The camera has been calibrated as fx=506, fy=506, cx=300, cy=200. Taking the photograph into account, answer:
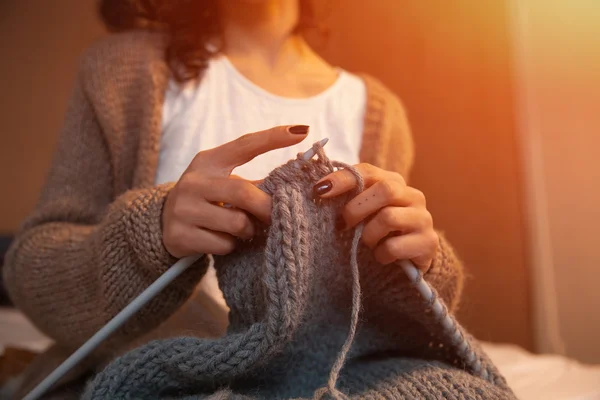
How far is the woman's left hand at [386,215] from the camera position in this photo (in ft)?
1.28

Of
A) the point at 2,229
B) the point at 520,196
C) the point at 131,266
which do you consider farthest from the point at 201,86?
the point at 2,229

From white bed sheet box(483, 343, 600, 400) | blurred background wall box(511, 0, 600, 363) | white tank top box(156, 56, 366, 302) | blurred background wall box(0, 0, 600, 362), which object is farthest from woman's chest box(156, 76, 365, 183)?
blurred background wall box(511, 0, 600, 363)

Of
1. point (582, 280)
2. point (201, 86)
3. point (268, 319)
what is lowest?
point (582, 280)

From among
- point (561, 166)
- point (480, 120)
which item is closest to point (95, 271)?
point (480, 120)

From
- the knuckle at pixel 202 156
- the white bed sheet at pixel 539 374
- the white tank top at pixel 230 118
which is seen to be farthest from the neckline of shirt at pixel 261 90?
the white bed sheet at pixel 539 374

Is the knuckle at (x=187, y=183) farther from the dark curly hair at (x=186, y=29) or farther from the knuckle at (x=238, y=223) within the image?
the dark curly hair at (x=186, y=29)

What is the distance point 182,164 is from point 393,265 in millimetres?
254

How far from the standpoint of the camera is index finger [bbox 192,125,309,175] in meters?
0.39

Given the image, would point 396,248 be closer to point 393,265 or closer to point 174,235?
point 393,265

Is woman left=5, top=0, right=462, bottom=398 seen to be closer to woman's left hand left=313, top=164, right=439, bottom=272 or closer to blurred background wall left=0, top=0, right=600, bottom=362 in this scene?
woman's left hand left=313, top=164, right=439, bottom=272

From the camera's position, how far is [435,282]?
0.46 meters

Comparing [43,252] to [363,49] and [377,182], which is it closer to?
[377,182]

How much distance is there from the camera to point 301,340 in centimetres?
43

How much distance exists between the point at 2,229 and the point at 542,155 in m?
1.11
